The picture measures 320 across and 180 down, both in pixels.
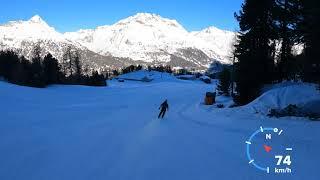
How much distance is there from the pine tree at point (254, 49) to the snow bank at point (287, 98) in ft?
20.9

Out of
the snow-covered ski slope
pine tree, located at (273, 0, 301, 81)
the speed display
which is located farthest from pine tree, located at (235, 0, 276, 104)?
the speed display

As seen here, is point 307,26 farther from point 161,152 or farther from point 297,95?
point 161,152

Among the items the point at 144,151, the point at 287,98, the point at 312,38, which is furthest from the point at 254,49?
the point at 144,151

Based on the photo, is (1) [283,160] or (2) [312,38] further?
(2) [312,38]

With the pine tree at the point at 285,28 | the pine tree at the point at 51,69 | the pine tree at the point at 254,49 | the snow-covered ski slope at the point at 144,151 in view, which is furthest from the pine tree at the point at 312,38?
the pine tree at the point at 51,69

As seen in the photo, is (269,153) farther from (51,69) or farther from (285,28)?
(51,69)

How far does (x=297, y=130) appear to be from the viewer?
18.7 metres

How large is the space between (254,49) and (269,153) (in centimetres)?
2294

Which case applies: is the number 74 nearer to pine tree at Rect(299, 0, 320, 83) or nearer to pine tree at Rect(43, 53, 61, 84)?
pine tree at Rect(299, 0, 320, 83)

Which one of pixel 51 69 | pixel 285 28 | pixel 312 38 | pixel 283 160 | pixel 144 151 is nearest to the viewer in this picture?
pixel 283 160

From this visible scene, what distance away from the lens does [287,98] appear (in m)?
25.9

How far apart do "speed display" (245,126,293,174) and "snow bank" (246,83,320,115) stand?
266 inches

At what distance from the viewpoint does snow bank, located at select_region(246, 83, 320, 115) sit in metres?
24.5

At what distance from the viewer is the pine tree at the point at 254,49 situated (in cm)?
3447
